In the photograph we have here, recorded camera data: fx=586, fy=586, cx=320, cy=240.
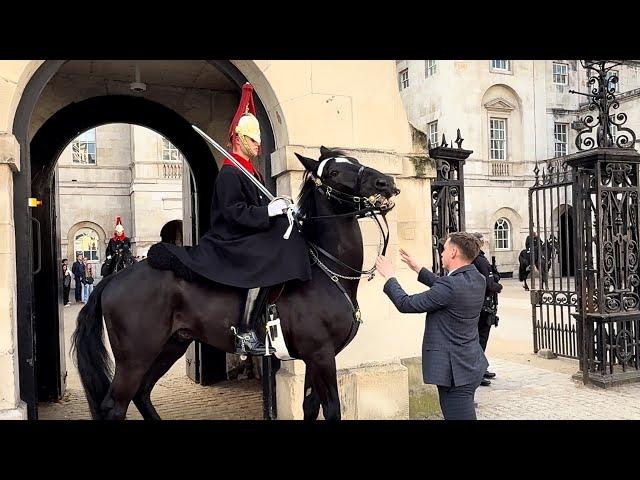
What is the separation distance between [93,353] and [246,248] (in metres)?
1.35

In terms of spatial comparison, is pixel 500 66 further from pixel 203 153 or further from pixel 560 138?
pixel 203 153

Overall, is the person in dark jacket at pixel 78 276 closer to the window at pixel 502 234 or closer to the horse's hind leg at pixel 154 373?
the horse's hind leg at pixel 154 373

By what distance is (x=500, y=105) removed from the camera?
30062 millimetres

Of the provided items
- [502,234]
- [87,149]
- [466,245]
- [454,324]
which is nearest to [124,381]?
[454,324]

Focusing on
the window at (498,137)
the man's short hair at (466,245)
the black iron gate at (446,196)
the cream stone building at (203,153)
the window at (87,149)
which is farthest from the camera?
the window at (498,137)

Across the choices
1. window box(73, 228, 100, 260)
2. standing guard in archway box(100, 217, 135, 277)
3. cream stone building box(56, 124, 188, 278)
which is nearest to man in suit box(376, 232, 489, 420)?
standing guard in archway box(100, 217, 135, 277)

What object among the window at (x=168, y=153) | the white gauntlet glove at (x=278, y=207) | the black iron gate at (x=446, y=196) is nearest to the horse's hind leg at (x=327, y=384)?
the white gauntlet glove at (x=278, y=207)

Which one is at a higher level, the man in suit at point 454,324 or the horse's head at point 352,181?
the horse's head at point 352,181

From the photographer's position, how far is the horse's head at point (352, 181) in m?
3.89

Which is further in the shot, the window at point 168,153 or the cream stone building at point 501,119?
the cream stone building at point 501,119

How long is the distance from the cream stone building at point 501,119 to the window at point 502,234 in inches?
2.0

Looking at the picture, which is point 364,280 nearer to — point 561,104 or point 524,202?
point 524,202

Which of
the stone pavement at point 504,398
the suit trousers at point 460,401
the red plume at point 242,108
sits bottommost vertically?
the stone pavement at point 504,398

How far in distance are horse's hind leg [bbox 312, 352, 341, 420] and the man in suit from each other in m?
0.62
